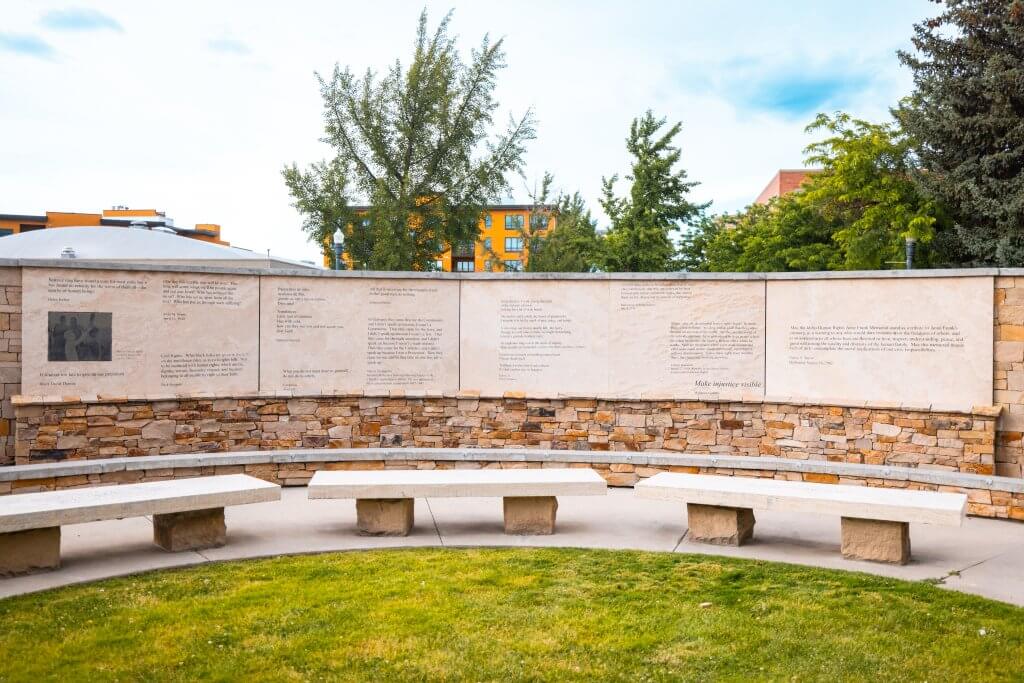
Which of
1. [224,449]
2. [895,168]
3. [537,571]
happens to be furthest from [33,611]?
[895,168]

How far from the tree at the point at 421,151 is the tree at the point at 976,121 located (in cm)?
1296

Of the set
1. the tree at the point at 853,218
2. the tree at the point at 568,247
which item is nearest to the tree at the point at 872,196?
the tree at the point at 853,218

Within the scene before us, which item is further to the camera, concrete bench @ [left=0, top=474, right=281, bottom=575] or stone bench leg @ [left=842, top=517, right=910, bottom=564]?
stone bench leg @ [left=842, top=517, right=910, bottom=564]

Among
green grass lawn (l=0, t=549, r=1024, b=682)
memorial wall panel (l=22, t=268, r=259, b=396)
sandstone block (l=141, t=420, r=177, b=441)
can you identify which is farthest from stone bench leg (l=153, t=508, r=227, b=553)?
memorial wall panel (l=22, t=268, r=259, b=396)

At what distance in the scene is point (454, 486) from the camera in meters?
6.74

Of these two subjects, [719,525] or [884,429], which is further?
[884,429]

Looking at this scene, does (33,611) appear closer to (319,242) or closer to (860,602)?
(860,602)

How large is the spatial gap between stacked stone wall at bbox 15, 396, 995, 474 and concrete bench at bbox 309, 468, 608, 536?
2.45 metres

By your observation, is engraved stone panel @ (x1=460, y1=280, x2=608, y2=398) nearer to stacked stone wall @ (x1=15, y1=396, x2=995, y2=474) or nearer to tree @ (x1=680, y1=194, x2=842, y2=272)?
stacked stone wall @ (x1=15, y1=396, x2=995, y2=474)

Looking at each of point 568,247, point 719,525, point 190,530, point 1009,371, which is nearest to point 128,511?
point 190,530

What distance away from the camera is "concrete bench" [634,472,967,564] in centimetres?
591

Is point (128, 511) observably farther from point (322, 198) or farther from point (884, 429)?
point (322, 198)

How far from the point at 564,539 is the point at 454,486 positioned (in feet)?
3.06

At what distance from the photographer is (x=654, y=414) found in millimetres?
9336
